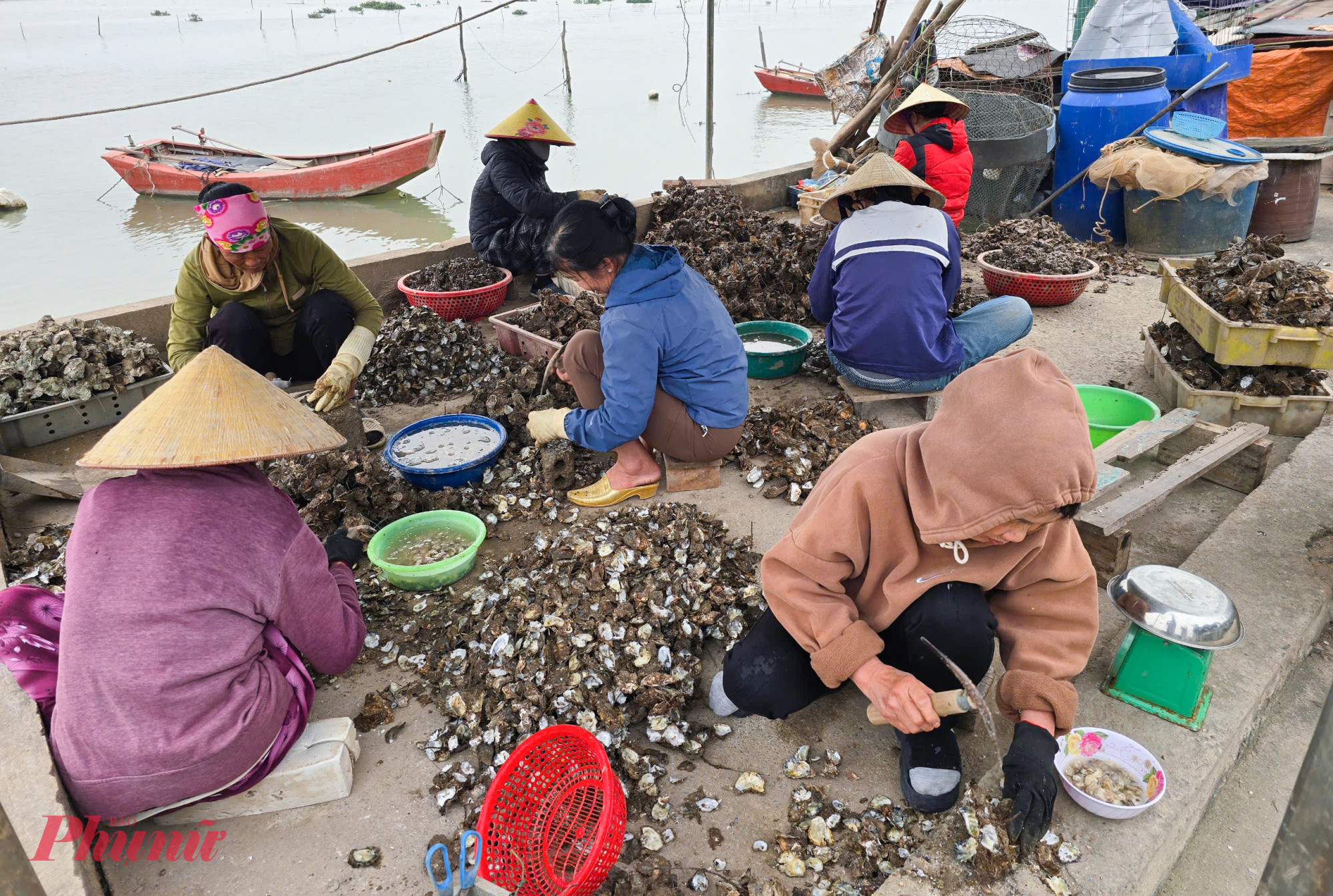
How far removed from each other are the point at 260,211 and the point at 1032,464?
3140 mm

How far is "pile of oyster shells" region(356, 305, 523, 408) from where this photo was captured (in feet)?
13.6

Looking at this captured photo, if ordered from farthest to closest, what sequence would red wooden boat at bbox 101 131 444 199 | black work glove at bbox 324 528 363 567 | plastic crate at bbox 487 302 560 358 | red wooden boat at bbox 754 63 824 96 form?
red wooden boat at bbox 754 63 824 96 → red wooden boat at bbox 101 131 444 199 → plastic crate at bbox 487 302 560 358 → black work glove at bbox 324 528 363 567

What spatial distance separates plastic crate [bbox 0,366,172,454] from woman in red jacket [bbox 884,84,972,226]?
4.59 metres

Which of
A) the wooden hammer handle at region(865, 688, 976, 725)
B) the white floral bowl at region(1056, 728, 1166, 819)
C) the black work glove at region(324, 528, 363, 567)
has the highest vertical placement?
the wooden hammer handle at region(865, 688, 976, 725)

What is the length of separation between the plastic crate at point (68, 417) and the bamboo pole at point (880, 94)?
5.94 m

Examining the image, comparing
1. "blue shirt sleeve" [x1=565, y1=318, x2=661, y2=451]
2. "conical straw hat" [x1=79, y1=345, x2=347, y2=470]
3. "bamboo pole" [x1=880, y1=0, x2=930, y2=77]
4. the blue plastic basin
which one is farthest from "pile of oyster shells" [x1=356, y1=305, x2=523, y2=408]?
"bamboo pole" [x1=880, y1=0, x2=930, y2=77]

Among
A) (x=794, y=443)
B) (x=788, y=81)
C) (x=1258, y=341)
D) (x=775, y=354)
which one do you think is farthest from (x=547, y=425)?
(x=788, y=81)

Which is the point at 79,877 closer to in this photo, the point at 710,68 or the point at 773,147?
the point at 710,68

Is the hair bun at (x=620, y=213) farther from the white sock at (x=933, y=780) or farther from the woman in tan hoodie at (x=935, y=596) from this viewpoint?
the white sock at (x=933, y=780)

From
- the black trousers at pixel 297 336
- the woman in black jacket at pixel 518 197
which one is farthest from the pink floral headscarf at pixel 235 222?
Answer: the woman in black jacket at pixel 518 197

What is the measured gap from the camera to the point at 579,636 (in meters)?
2.26

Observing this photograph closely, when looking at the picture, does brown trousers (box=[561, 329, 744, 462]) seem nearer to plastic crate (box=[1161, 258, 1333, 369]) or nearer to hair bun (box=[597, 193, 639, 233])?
hair bun (box=[597, 193, 639, 233])

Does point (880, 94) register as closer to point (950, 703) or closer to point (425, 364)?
point (425, 364)

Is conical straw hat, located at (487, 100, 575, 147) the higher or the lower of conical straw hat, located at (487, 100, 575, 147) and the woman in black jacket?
the higher
